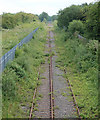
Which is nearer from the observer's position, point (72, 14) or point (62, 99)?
point (62, 99)

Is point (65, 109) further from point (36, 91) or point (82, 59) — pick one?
point (82, 59)

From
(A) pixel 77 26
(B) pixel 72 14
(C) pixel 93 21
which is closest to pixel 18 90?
(C) pixel 93 21

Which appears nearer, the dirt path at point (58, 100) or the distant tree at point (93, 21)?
the dirt path at point (58, 100)

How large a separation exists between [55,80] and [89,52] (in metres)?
4.80

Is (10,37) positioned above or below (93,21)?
below

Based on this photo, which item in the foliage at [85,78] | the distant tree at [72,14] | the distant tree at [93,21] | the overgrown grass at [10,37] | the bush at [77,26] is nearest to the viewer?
the foliage at [85,78]

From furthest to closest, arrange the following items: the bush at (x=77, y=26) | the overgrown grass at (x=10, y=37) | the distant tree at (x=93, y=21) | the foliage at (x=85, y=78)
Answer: the bush at (x=77, y=26)
the overgrown grass at (x=10, y=37)
the distant tree at (x=93, y=21)
the foliage at (x=85, y=78)

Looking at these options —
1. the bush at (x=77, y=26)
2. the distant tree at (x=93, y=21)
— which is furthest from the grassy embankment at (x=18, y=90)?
the bush at (x=77, y=26)

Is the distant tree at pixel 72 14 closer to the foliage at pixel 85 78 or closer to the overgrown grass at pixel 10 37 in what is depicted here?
the overgrown grass at pixel 10 37

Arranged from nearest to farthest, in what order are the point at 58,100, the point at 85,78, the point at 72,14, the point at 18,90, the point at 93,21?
the point at 58,100, the point at 18,90, the point at 85,78, the point at 93,21, the point at 72,14

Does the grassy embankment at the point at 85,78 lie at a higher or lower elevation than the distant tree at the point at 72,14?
lower

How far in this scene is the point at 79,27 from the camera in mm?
27297

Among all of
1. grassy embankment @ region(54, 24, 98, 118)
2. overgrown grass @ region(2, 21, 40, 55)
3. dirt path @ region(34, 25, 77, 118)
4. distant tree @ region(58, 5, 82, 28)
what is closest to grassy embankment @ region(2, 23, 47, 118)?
dirt path @ region(34, 25, 77, 118)

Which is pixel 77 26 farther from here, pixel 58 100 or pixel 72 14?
pixel 58 100
